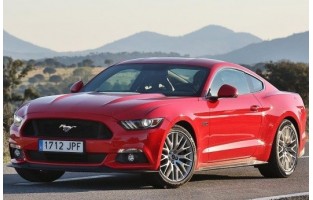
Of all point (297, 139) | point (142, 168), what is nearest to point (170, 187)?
point (142, 168)

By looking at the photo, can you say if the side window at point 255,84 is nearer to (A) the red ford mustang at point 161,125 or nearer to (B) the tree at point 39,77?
(A) the red ford mustang at point 161,125

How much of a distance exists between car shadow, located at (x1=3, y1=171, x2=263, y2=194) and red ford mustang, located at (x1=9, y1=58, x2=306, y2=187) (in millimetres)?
212

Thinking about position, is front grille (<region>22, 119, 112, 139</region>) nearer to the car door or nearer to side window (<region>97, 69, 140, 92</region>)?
side window (<region>97, 69, 140, 92</region>)

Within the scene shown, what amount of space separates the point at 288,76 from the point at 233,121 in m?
53.1

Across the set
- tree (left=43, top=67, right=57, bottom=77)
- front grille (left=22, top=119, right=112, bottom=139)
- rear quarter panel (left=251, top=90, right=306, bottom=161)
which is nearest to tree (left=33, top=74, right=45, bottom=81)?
tree (left=43, top=67, right=57, bottom=77)

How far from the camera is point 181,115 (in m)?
11.7

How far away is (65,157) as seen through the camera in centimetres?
1144

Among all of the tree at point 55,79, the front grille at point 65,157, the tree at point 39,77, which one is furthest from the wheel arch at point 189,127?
the tree at point 39,77

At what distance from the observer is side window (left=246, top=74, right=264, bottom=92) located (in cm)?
1363

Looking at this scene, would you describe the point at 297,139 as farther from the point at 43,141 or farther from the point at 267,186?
the point at 43,141

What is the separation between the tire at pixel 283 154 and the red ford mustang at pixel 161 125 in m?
0.01

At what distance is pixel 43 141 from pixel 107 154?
2.42ft

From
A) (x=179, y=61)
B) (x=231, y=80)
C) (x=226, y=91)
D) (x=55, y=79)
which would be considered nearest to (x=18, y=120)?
(x=179, y=61)

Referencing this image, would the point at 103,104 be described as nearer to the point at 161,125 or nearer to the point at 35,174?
the point at 161,125
